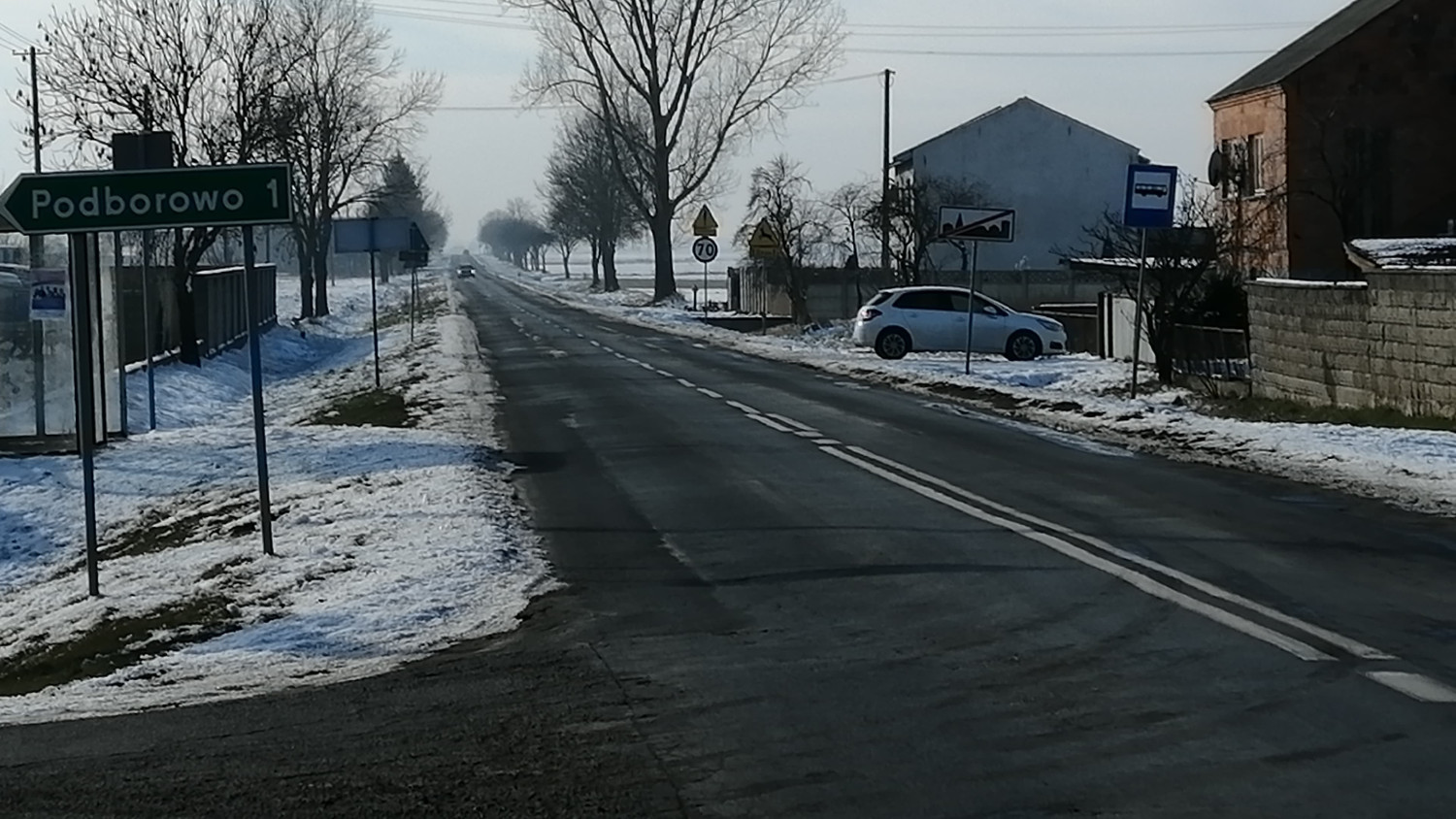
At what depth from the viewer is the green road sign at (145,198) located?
1139cm

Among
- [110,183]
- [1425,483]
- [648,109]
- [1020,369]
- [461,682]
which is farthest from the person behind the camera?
[648,109]

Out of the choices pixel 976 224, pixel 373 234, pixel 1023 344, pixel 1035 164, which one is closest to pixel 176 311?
pixel 373 234

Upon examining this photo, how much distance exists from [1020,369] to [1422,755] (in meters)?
25.7

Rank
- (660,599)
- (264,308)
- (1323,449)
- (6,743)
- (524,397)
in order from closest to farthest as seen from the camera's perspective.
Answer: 1. (6,743)
2. (660,599)
3. (1323,449)
4. (524,397)
5. (264,308)

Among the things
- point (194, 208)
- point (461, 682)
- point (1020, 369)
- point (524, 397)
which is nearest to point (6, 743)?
point (461, 682)

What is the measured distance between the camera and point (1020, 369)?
1240 inches

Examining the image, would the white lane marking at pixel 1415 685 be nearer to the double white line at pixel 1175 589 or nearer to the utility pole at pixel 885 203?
the double white line at pixel 1175 589

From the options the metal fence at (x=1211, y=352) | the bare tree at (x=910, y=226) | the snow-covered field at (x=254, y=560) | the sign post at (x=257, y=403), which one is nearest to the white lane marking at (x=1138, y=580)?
the snow-covered field at (x=254, y=560)

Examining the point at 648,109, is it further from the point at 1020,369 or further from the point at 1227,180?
the point at 1020,369

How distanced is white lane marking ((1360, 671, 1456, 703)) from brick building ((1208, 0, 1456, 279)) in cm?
3223

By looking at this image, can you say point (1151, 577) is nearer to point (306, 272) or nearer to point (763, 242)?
point (763, 242)

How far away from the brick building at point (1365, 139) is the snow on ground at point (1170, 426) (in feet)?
Result: 22.4

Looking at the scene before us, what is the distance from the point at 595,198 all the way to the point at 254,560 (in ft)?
320

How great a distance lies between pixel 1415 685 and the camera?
23.4ft
